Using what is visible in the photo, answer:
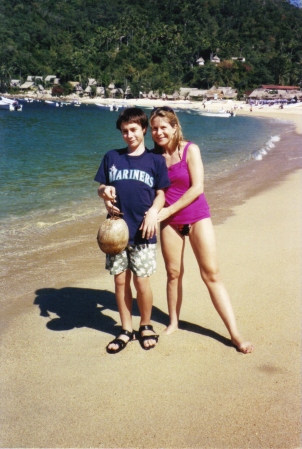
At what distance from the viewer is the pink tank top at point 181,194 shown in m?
3.63

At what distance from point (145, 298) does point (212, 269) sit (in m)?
0.63

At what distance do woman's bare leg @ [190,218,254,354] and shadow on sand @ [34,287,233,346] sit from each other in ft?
0.59

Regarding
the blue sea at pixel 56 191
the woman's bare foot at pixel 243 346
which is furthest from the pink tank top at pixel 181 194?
the blue sea at pixel 56 191

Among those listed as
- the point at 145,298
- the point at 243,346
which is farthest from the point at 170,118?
the point at 243,346

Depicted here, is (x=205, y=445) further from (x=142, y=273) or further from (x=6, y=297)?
(x=6, y=297)

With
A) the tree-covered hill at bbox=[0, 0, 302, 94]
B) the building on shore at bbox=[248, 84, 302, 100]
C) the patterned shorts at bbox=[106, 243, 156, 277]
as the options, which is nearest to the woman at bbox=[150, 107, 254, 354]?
the patterned shorts at bbox=[106, 243, 156, 277]

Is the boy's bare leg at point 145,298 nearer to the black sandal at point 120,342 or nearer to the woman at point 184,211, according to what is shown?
the black sandal at point 120,342

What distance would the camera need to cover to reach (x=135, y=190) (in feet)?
11.4

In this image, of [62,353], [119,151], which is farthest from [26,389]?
[119,151]

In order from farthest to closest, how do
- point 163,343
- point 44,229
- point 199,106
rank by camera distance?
point 199,106 < point 44,229 < point 163,343

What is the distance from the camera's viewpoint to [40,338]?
4.12 m

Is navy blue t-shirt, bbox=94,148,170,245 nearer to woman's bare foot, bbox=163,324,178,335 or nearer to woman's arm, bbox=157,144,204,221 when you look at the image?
woman's arm, bbox=157,144,204,221

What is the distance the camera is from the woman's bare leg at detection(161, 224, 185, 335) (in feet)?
12.7

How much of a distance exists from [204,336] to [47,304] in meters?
1.86
